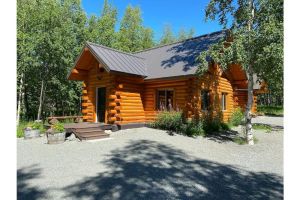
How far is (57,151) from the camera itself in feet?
29.2

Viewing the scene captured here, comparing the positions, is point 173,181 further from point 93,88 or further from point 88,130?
point 93,88

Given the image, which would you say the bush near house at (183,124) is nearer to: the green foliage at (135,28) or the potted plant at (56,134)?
the potted plant at (56,134)

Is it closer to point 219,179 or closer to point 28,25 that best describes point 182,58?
point 219,179

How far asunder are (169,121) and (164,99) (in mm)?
2108

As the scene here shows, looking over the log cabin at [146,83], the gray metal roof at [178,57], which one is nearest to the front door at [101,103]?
the log cabin at [146,83]

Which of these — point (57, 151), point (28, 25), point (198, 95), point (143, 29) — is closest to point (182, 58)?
point (198, 95)

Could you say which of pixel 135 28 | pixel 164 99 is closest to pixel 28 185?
pixel 164 99

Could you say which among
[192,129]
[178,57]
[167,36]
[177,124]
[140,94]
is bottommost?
[192,129]

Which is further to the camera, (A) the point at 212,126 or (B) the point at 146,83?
(B) the point at 146,83

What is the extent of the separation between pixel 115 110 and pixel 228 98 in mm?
9218

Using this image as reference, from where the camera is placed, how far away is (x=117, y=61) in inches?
542

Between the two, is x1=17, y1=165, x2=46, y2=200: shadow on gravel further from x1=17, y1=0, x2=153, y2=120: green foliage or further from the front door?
x1=17, y1=0, x2=153, y2=120: green foliage

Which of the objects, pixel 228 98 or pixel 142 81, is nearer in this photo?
pixel 142 81

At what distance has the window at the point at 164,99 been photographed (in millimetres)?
14372
